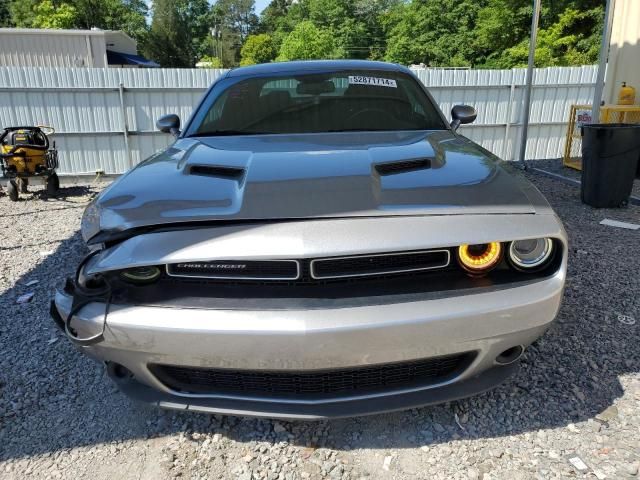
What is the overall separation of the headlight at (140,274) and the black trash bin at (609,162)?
546 cm

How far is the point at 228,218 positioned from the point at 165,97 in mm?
8186

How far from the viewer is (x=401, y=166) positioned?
81.0 inches

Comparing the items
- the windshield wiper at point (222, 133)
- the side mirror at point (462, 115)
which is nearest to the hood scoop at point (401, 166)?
the windshield wiper at point (222, 133)

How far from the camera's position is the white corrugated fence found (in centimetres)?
855

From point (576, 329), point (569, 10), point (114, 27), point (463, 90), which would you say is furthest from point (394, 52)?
point (576, 329)

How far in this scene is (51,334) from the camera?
9.91 ft

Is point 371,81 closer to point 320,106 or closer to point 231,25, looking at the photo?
point 320,106

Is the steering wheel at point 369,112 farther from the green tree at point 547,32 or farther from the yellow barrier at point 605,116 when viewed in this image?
the green tree at point 547,32

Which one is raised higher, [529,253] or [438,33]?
[438,33]

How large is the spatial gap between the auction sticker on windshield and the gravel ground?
1.91 m

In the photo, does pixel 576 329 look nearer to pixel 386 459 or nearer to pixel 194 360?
pixel 386 459

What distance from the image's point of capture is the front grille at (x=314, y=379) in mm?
1771

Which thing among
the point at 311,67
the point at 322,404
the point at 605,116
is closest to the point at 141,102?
the point at 311,67

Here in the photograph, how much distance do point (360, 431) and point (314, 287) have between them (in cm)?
78
